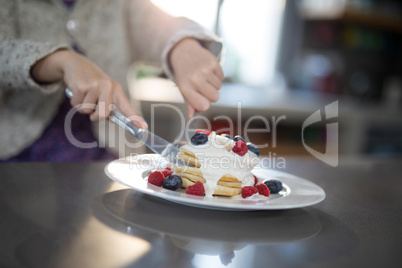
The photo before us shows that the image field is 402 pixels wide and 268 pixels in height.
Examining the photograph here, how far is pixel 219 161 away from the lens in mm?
820

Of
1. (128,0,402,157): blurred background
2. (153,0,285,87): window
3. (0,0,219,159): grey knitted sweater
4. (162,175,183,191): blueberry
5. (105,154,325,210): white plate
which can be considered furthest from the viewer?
(153,0,285,87): window

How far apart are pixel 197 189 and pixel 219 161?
0.37 ft

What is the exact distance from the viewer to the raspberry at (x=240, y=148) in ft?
2.74

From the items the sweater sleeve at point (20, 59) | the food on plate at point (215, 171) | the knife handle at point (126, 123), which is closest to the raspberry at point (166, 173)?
the food on plate at point (215, 171)

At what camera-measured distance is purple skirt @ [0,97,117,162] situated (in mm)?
1130

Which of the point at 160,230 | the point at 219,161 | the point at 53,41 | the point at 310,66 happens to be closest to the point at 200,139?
the point at 219,161

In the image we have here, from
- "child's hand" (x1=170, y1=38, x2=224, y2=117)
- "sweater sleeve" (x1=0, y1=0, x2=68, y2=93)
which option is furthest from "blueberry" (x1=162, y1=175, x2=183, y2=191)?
"sweater sleeve" (x1=0, y1=0, x2=68, y2=93)

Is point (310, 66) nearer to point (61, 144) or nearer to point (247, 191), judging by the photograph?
point (61, 144)

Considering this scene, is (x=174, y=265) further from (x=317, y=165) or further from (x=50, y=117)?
Answer: (x=317, y=165)

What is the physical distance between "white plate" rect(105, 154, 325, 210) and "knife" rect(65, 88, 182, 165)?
37 mm

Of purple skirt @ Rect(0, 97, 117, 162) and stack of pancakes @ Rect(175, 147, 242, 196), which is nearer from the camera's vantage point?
stack of pancakes @ Rect(175, 147, 242, 196)

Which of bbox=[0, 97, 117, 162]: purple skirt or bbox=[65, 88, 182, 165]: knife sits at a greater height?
bbox=[65, 88, 182, 165]: knife

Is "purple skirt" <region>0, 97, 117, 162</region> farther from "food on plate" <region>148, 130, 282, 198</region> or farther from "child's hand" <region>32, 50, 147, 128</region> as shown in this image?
"food on plate" <region>148, 130, 282, 198</region>

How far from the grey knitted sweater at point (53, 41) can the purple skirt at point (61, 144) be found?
0.03 m
